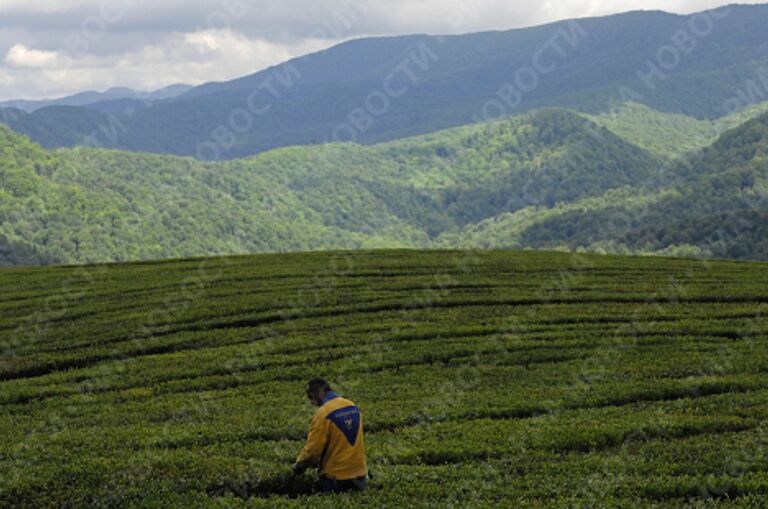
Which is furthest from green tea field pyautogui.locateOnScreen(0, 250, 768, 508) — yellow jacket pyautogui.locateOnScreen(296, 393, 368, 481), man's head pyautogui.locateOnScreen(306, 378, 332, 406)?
man's head pyautogui.locateOnScreen(306, 378, 332, 406)

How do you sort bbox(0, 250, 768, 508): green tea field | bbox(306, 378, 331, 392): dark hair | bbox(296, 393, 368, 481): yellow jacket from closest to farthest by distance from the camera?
bbox(296, 393, 368, 481): yellow jacket, bbox(306, 378, 331, 392): dark hair, bbox(0, 250, 768, 508): green tea field

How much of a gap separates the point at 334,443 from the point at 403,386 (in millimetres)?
9913

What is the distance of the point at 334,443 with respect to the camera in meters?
15.2

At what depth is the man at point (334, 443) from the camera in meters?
14.9

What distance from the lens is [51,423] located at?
22438 mm

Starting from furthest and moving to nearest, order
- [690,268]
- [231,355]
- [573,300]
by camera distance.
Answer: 1. [690,268]
2. [573,300]
3. [231,355]

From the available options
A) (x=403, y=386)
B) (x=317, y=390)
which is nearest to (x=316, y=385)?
(x=317, y=390)

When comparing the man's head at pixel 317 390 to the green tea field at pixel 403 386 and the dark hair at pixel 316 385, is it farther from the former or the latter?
the green tea field at pixel 403 386

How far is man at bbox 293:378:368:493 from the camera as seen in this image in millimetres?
14945

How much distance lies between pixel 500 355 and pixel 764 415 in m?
10.1

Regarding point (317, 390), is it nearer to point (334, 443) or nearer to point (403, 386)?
point (334, 443)

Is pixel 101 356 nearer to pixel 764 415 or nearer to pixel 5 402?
pixel 5 402

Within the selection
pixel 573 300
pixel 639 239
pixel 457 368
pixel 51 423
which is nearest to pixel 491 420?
pixel 457 368

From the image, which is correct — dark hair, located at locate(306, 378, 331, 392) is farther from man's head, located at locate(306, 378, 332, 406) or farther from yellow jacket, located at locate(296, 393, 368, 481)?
yellow jacket, located at locate(296, 393, 368, 481)
